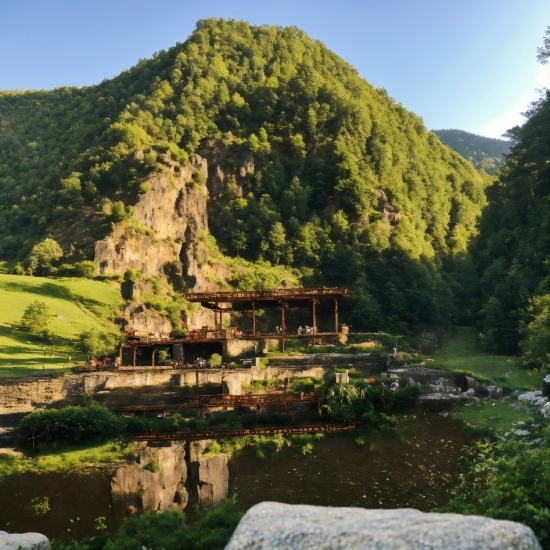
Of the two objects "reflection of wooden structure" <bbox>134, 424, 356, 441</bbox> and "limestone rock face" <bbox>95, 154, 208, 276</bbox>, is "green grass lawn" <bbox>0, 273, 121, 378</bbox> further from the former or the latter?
"reflection of wooden structure" <bbox>134, 424, 356, 441</bbox>

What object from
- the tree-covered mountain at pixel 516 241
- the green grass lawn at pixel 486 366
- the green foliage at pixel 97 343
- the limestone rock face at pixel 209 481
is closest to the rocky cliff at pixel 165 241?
the green foliage at pixel 97 343

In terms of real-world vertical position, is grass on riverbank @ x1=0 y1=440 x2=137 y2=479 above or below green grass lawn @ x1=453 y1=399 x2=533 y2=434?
below

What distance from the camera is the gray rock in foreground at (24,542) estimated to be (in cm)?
1307

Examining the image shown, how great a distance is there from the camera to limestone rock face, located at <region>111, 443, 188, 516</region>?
71.5 ft

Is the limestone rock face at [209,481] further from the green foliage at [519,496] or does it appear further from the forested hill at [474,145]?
the forested hill at [474,145]

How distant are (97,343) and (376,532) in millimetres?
32528

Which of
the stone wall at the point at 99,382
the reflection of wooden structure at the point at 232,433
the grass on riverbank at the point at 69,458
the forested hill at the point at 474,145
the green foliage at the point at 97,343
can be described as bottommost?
the grass on riverbank at the point at 69,458

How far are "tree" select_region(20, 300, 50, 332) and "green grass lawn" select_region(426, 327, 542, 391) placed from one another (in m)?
26.1

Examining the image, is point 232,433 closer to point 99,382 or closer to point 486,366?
point 99,382

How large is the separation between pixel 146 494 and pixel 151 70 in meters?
80.6

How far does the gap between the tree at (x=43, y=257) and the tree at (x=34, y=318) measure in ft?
45.4

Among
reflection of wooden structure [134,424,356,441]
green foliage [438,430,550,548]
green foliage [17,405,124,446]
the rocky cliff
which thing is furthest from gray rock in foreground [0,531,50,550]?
the rocky cliff

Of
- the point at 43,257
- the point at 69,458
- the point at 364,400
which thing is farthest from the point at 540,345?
the point at 43,257

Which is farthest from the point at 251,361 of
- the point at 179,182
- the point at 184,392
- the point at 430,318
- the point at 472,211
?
the point at 472,211
